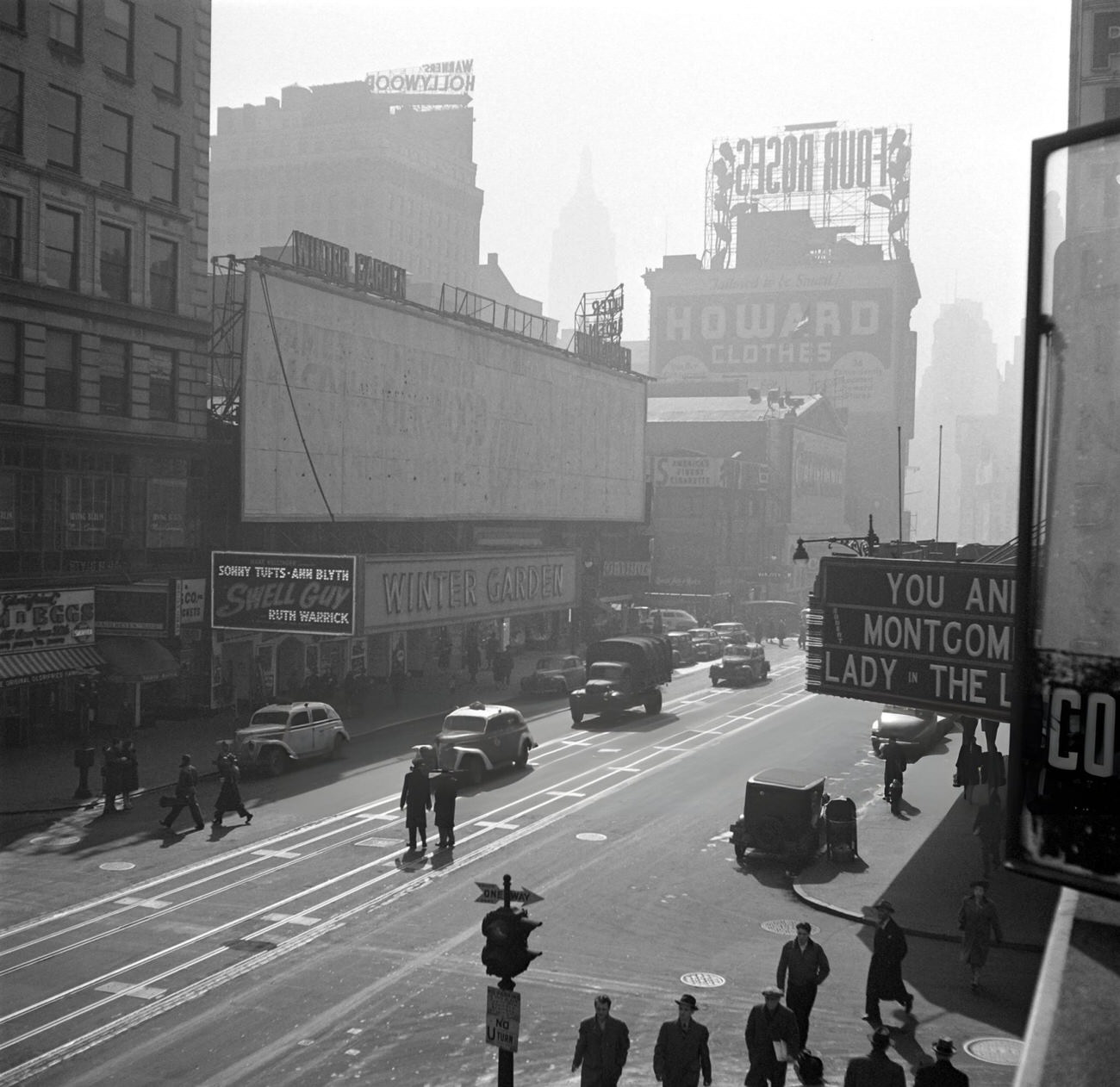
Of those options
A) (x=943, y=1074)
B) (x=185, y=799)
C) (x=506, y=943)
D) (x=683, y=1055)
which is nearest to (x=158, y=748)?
(x=185, y=799)

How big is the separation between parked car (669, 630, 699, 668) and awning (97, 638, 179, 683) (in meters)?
28.3

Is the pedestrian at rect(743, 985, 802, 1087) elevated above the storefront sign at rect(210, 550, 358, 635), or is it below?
below

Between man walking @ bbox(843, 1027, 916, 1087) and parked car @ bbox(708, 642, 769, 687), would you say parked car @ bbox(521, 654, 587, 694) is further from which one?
man walking @ bbox(843, 1027, 916, 1087)

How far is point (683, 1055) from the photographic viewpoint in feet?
37.9

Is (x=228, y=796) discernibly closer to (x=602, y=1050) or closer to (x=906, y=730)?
(x=602, y=1050)

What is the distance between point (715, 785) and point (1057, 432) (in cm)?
2715

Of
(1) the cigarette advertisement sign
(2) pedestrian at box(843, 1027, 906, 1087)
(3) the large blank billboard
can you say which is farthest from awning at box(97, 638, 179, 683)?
(2) pedestrian at box(843, 1027, 906, 1087)

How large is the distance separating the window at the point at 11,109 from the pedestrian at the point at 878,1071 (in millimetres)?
31674

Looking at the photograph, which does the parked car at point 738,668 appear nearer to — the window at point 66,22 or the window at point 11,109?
the window at point 11,109

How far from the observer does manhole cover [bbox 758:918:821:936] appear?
18.5 m

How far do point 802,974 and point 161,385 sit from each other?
30.4 m

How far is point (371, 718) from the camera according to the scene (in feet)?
133

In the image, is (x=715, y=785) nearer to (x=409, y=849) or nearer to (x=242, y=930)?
(x=409, y=849)

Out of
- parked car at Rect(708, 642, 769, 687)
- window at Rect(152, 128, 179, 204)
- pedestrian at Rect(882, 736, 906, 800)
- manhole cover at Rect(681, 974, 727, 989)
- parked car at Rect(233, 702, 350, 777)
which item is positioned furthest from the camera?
parked car at Rect(708, 642, 769, 687)
